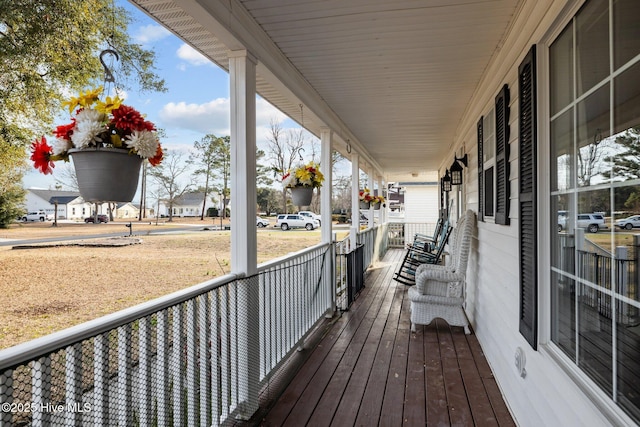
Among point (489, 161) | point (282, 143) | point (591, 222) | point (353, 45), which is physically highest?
point (353, 45)

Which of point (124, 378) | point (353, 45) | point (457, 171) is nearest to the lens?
point (124, 378)

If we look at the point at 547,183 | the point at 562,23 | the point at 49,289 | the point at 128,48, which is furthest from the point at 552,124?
the point at 49,289

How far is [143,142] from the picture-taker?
1.32 metres

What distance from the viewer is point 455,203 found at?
6.44 metres

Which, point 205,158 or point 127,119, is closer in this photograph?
point 127,119

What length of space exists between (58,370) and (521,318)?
88.4 inches

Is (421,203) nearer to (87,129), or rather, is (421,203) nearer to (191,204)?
(191,204)

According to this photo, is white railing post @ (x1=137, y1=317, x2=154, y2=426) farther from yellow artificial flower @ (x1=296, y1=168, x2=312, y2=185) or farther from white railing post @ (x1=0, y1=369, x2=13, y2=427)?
yellow artificial flower @ (x1=296, y1=168, x2=312, y2=185)

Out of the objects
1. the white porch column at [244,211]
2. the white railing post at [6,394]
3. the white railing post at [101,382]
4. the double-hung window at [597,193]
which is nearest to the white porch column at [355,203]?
the white porch column at [244,211]

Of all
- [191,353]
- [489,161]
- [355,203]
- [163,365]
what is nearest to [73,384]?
[163,365]

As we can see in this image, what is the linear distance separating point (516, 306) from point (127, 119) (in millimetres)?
2363

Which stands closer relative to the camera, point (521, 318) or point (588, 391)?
point (588, 391)

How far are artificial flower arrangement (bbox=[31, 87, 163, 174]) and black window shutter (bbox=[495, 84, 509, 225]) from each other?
2285 millimetres

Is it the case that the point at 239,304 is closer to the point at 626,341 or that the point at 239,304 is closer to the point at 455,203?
the point at 626,341
